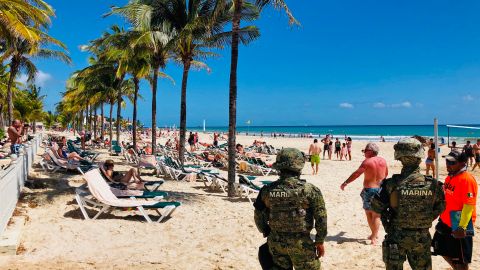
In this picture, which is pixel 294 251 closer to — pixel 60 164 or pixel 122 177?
pixel 122 177

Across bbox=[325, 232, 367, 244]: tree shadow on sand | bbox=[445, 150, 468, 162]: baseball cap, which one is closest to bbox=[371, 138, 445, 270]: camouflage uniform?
bbox=[445, 150, 468, 162]: baseball cap

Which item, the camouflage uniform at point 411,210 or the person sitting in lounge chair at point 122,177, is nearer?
the camouflage uniform at point 411,210

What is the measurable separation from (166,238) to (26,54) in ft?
62.3

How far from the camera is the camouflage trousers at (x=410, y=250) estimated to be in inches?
122

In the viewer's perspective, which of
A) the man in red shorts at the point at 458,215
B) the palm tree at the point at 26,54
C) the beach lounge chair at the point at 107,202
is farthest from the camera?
the palm tree at the point at 26,54

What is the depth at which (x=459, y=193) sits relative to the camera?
345 centimetres

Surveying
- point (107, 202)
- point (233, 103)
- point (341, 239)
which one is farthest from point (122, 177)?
point (341, 239)

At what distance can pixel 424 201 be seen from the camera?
3.12 m

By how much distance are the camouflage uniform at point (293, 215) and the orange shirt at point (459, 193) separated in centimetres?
132

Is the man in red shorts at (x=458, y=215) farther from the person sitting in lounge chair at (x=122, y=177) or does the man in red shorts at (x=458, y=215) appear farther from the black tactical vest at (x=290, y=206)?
the person sitting in lounge chair at (x=122, y=177)

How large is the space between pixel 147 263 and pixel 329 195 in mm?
6439

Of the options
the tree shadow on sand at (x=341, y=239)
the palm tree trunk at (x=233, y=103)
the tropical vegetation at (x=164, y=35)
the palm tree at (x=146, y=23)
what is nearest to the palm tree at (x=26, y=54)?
the tropical vegetation at (x=164, y=35)

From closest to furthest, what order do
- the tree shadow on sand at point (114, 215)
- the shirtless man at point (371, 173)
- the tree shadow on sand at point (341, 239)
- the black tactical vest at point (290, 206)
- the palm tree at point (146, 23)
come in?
the black tactical vest at point (290, 206) < the shirtless man at point (371, 173) < the tree shadow on sand at point (341, 239) < the tree shadow on sand at point (114, 215) < the palm tree at point (146, 23)

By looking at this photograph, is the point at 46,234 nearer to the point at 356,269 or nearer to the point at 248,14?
the point at 356,269
